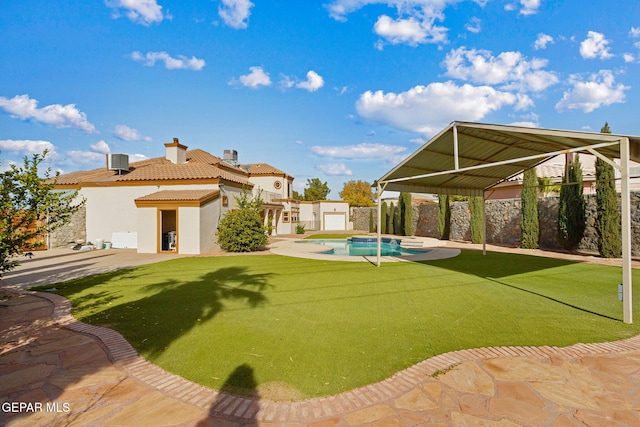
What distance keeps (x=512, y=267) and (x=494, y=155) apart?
4.18 meters

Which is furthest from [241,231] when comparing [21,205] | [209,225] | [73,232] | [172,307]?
[73,232]

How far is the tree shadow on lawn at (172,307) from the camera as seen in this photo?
15.1ft

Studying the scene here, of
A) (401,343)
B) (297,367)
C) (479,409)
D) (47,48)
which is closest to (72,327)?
(297,367)

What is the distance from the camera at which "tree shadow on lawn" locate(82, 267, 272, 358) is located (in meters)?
4.60

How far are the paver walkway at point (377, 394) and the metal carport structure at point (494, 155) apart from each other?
2.90m

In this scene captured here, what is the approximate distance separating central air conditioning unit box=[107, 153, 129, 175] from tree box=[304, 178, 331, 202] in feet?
125

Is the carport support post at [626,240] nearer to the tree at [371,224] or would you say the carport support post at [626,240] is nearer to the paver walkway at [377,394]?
the paver walkway at [377,394]

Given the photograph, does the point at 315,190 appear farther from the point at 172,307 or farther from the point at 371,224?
the point at 172,307

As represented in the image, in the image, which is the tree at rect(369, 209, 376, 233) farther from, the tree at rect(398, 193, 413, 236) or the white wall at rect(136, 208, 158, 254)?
the white wall at rect(136, 208, 158, 254)

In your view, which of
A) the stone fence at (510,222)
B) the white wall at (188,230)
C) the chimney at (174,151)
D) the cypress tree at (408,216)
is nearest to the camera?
the stone fence at (510,222)

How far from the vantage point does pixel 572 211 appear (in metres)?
14.2

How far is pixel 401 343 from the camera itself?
4246mm

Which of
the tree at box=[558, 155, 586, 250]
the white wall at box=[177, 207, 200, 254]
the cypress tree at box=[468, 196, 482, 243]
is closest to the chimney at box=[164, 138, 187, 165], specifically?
the white wall at box=[177, 207, 200, 254]

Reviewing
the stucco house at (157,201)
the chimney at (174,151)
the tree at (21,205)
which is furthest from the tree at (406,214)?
the tree at (21,205)
